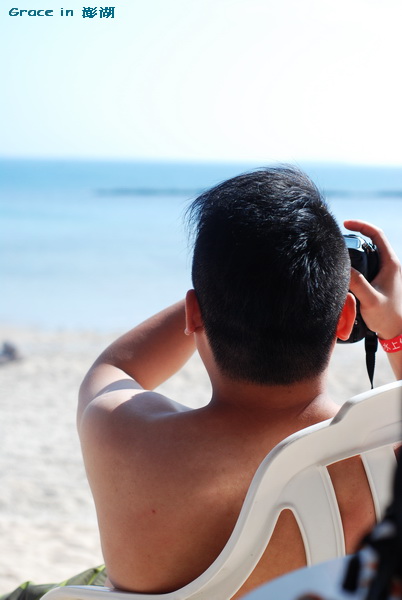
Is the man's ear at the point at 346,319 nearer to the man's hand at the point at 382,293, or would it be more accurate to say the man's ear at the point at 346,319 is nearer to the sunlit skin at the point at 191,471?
the sunlit skin at the point at 191,471

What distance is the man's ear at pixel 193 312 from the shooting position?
113 centimetres

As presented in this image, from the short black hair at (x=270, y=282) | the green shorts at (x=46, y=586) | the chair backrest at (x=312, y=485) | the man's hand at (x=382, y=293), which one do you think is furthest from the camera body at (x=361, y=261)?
the green shorts at (x=46, y=586)

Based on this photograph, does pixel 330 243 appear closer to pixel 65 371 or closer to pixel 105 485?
pixel 105 485

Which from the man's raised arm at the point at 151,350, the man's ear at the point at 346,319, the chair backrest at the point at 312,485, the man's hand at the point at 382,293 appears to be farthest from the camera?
the man's raised arm at the point at 151,350

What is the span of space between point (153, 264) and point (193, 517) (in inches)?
495

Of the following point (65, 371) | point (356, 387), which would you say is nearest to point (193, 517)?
point (356, 387)

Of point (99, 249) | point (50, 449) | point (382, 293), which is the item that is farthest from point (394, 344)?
point (99, 249)

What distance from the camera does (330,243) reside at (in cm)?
111

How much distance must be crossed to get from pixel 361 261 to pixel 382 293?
71mm

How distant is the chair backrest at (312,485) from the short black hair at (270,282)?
109 millimetres

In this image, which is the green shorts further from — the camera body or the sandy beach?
the sandy beach

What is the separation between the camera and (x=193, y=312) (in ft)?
3.74

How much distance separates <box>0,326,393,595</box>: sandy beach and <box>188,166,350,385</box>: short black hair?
2.02 m

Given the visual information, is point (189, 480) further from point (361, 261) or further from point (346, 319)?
point (361, 261)
